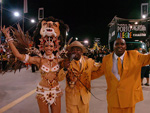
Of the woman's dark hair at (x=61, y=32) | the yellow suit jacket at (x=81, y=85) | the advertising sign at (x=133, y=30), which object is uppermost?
the advertising sign at (x=133, y=30)

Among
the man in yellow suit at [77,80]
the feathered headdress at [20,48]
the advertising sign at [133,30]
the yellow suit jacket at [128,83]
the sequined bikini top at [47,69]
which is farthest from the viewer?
the advertising sign at [133,30]

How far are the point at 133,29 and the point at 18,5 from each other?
17.5 m

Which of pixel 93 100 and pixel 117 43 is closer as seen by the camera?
pixel 117 43

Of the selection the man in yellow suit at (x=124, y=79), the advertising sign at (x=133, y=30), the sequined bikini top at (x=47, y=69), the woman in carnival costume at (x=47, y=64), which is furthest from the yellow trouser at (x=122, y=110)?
the advertising sign at (x=133, y=30)

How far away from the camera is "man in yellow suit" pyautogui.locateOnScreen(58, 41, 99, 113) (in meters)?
2.82

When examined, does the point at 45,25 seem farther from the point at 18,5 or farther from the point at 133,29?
the point at 18,5

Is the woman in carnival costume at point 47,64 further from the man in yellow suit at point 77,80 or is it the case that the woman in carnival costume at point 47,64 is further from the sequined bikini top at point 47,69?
the man in yellow suit at point 77,80

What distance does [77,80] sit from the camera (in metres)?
2.90

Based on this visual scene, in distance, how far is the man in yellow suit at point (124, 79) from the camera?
8.27 feet

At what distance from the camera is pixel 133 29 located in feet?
70.9

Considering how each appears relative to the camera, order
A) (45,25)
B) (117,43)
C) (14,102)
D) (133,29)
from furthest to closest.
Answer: (133,29)
(14,102)
(45,25)
(117,43)

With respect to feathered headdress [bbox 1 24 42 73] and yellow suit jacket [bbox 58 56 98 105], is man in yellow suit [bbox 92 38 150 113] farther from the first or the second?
feathered headdress [bbox 1 24 42 73]

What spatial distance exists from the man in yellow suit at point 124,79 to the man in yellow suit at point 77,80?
0.45 meters

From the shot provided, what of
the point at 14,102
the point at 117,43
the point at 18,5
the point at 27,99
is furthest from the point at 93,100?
the point at 18,5
